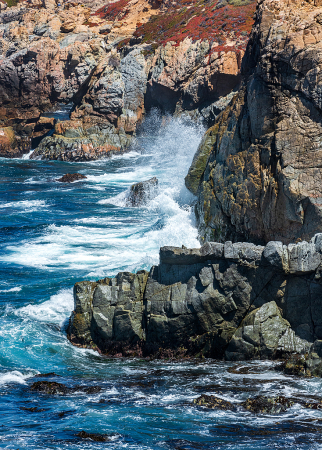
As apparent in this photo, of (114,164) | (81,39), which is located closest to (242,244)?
(114,164)

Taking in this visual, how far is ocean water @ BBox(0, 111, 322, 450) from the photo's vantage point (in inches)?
316

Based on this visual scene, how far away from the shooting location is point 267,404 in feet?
29.8

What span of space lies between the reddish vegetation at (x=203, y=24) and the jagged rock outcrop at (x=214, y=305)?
44251 millimetres

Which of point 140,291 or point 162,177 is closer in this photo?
point 140,291

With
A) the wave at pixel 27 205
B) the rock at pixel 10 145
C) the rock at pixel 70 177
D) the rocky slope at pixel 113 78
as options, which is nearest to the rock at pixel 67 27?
the rocky slope at pixel 113 78

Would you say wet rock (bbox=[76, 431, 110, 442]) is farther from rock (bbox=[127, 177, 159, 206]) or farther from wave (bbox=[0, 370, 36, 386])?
rock (bbox=[127, 177, 159, 206])

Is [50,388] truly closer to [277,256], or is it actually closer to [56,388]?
[56,388]

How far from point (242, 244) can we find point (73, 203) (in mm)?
21590

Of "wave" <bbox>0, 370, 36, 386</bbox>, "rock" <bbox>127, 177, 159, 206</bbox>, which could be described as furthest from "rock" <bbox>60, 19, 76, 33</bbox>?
"wave" <bbox>0, 370, 36, 386</bbox>

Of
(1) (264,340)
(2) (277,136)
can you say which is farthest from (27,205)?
(1) (264,340)

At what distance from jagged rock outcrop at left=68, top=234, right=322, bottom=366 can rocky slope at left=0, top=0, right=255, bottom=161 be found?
4016 centimetres

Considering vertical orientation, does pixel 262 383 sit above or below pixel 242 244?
below

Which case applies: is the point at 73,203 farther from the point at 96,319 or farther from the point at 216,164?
the point at 96,319

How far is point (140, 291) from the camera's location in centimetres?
1395
